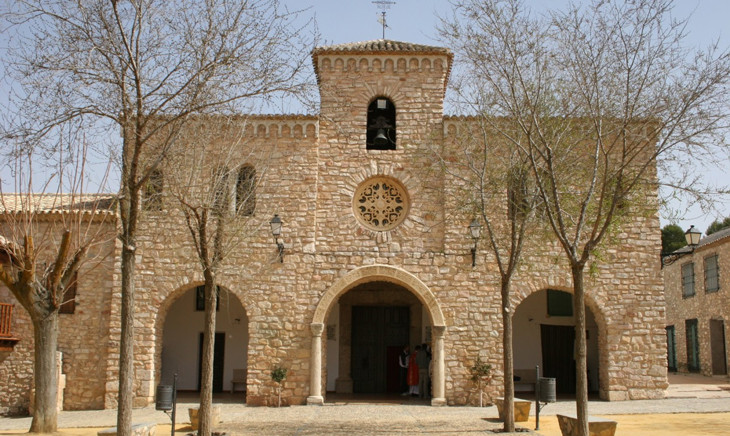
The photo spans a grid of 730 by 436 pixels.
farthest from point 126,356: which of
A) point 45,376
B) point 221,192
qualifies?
point 45,376

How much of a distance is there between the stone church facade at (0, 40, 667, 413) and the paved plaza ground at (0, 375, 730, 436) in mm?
889

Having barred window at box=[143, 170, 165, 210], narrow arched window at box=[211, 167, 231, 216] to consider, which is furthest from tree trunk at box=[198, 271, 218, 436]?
barred window at box=[143, 170, 165, 210]

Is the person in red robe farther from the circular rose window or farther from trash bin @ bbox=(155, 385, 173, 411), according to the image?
trash bin @ bbox=(155, 385, 173, 411)

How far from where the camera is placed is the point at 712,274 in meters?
24.6

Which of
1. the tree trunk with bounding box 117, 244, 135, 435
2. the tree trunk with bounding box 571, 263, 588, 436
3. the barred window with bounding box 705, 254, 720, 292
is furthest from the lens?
the barred window with bounding box 705, 254, 720, 292

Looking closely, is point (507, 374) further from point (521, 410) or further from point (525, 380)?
point (525, 380)

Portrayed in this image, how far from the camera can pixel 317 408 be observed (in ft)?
51.3

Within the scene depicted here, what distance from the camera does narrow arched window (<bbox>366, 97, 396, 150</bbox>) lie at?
17.5 m

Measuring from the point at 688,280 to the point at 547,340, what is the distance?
1072cm

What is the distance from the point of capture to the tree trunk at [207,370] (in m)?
10.7

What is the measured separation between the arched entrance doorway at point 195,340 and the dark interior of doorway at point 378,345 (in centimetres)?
310

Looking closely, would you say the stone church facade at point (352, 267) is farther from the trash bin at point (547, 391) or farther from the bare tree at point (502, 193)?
the trash bin at point (547, 391)

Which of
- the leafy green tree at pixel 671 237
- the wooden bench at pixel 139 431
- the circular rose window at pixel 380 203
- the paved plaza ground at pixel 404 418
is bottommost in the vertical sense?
the paved plaza ground at pixel 404 418

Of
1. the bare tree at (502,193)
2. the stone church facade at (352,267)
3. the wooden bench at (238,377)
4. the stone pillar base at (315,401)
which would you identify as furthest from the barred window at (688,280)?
the wooden bench at (238,377)
